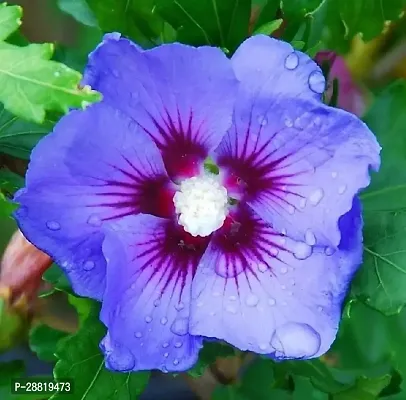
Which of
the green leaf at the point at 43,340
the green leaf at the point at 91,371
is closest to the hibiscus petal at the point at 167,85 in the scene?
the green leaf at the point at 91,371

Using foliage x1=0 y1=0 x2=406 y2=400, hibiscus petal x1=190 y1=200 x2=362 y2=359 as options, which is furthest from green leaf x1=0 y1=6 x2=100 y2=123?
hibiscus petal x1=190 y1=200 x2=362 y2=359

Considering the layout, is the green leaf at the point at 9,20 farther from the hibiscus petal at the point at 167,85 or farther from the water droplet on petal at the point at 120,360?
the water droplet on petal at the point at 120,360

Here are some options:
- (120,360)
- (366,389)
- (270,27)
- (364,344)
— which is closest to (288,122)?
(270,27)

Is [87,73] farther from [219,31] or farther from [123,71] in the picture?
[219,31]

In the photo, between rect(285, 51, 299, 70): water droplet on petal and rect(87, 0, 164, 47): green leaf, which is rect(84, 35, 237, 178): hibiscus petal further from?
rect(87, 0, 164, 47): green leaf

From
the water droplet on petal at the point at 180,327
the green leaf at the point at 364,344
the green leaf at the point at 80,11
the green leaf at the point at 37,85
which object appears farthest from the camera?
the green leaf at the point at 364,344

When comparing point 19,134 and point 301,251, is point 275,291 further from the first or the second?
point 19,134
